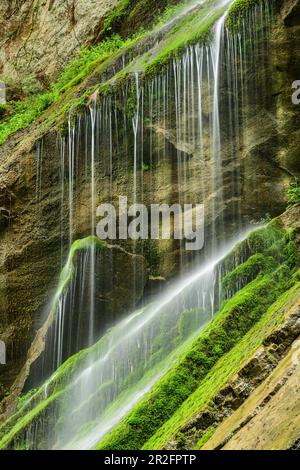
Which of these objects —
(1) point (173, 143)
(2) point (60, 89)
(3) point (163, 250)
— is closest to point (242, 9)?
(1) point (173, 143)

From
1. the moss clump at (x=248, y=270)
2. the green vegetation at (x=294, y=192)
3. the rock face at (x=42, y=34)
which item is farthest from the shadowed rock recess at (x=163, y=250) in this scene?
the rock face at (x=42, y=34)

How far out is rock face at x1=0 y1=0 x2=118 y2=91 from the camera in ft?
79.6

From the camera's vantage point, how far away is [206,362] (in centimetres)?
793

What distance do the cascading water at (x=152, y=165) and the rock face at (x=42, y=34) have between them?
9.42 m

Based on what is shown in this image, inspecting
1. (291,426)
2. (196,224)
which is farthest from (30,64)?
(291,426)

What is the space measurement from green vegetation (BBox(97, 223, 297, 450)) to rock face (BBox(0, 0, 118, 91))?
55.7 ft

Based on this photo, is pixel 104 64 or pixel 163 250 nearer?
pixel 163 250

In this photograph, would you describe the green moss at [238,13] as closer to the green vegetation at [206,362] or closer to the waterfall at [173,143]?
the waterfall at [173,143]

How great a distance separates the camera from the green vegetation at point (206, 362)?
24.5 ft

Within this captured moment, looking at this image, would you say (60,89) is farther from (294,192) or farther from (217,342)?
(217,342)

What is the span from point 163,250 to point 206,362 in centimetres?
628

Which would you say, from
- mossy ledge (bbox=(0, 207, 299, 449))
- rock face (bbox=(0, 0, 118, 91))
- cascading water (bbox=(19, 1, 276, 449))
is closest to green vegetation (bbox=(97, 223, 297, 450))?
mossy ledge (bbox=(0, 207, 299, 449))

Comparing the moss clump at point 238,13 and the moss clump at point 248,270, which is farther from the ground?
the moss clump at point 238,13

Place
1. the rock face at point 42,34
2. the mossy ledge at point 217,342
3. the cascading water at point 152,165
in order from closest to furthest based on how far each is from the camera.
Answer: the mossy ledge at point 217,342 < the cascading water at point 152,165 < the rock face at point 42,34
